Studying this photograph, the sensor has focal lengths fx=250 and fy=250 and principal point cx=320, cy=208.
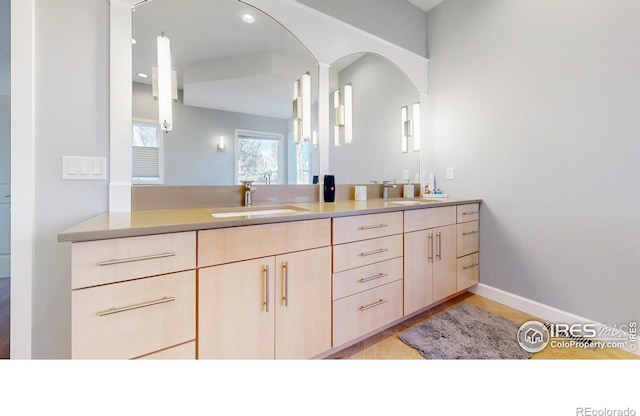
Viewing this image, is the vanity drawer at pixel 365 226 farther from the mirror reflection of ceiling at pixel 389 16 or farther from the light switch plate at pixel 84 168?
the mirror reflection of ceiling at pixel 389 16

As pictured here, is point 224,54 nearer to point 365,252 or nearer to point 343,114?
point 343,114

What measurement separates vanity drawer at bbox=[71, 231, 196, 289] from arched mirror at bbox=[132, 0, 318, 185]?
2.19 feet

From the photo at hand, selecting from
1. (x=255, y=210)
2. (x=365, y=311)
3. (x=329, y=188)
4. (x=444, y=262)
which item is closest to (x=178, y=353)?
(x=255, y=210)

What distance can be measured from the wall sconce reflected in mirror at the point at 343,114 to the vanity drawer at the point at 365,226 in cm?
84

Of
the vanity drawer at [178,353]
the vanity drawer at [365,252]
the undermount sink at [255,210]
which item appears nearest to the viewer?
the vanity drawer at [178,353]

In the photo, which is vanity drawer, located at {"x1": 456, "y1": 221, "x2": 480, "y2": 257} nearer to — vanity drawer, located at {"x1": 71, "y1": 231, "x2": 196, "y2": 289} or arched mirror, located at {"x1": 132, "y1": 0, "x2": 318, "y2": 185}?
arched mirror, located at {"x1": 132, "y1": 0, "x2": 318, "y2": 185}

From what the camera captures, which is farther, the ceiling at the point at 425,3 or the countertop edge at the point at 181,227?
the ceiling at the point at 425,3

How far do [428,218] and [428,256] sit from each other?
10.9 inches

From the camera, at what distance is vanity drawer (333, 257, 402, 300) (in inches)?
53.9

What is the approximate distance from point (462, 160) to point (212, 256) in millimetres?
2321

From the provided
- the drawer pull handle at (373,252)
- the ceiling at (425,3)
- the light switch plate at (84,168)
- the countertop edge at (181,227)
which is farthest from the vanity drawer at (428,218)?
the ceiling at (425,3)

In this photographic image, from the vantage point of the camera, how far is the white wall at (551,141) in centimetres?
150

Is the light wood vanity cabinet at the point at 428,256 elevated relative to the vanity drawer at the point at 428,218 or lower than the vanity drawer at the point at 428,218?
lower
